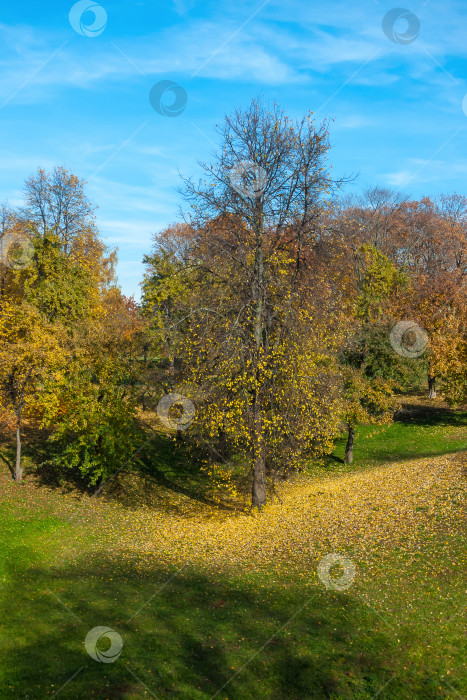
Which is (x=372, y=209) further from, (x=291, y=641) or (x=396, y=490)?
(x=291, y=641)

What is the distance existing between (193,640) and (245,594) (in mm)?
3140

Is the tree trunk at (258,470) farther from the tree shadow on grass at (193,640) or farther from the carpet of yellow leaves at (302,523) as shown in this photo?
the tree shadow on grass at (193,640)

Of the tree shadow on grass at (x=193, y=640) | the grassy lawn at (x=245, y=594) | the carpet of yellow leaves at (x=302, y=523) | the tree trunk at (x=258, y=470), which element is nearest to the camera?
the tree shadow on grass at (x=193, y=640)

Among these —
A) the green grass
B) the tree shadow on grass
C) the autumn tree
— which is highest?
the autumn tree

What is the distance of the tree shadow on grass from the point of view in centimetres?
1127

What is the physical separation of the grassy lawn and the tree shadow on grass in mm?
44

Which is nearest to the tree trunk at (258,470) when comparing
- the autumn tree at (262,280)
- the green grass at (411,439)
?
the autumn tree at (262,280)

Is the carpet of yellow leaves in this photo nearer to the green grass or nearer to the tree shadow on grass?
the tree shadow on grass

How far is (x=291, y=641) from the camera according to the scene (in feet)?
42.7

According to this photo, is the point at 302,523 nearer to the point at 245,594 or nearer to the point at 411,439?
the point at 245,594

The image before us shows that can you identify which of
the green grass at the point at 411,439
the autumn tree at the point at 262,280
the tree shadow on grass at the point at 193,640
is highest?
the autumn tree at the point at 262,280

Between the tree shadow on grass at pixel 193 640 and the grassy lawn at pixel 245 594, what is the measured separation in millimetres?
44

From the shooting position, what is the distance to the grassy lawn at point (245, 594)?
1152 cm

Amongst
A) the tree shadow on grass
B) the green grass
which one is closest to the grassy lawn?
the tree shadow on grass
